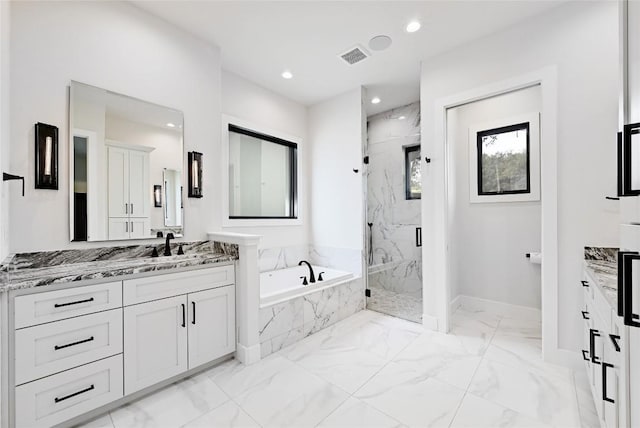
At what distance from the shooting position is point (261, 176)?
371cm

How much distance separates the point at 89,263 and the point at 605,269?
11.1ft

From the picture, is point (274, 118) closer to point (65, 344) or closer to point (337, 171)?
point (337, 171)

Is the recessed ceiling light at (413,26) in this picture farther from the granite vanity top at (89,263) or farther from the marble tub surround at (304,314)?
the marble tub surround at (304,314)

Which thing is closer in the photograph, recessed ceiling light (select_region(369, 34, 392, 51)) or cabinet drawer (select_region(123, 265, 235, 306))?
cabinet drawer (select_region(123, 265, 235, 306))

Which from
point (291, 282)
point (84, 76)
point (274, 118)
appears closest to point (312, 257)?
point (291, 282)

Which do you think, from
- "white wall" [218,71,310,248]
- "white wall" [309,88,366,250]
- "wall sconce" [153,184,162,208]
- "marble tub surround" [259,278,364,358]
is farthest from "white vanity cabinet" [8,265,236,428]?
"white wall" [309,88,366,250]

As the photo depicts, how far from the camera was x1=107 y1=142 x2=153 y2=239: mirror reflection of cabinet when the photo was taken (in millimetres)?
2070

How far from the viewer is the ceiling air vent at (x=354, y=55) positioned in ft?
8.95

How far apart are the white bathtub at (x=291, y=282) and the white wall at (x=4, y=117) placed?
1684 mm

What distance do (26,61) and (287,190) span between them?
8.92ft

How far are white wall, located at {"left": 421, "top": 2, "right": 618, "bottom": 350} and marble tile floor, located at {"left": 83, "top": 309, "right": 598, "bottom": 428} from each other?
0.54m

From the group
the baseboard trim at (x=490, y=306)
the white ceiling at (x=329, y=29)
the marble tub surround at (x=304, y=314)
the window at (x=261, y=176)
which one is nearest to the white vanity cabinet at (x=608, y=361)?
the baseboard trim at (x=490, y=306)

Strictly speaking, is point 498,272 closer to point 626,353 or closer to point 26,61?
point 626,353

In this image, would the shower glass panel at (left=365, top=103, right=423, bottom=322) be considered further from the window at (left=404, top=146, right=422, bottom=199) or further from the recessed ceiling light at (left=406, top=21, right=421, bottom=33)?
the recessed ceiling light at (left=406, top=21, right=421, bottom=33)
